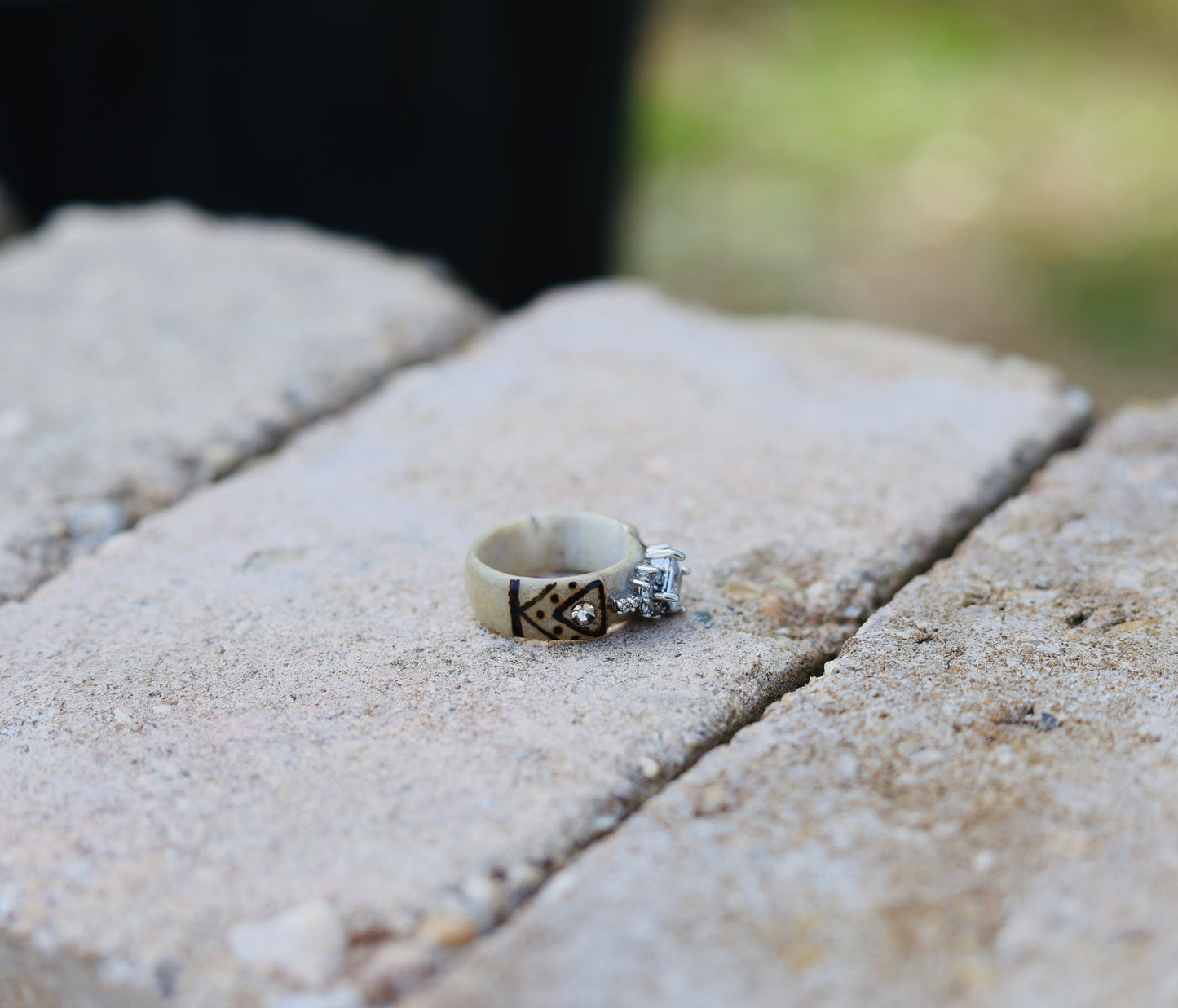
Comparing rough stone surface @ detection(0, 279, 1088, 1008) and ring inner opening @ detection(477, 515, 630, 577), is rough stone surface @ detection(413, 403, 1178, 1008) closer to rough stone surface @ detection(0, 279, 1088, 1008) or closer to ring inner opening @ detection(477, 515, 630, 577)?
rough stone surface @ detection(0, 279, 1088, 1008)

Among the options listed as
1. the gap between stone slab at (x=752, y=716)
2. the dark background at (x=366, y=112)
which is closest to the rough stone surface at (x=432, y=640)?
the gap between stone slab at (x=752, y=716)

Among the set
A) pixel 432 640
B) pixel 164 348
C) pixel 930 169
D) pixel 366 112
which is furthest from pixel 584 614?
pixel 930 169

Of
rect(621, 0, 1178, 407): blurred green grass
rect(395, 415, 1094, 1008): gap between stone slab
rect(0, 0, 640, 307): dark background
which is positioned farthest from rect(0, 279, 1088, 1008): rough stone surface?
rect(621, 0, 1178, 407): blurred green grass

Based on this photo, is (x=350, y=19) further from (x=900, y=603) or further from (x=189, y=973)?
(x=189, y=973)

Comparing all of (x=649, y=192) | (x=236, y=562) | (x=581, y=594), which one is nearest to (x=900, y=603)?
(x=581, y=594)

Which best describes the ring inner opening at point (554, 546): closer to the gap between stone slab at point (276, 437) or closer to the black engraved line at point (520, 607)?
the black engraved line at point (520, 607)
